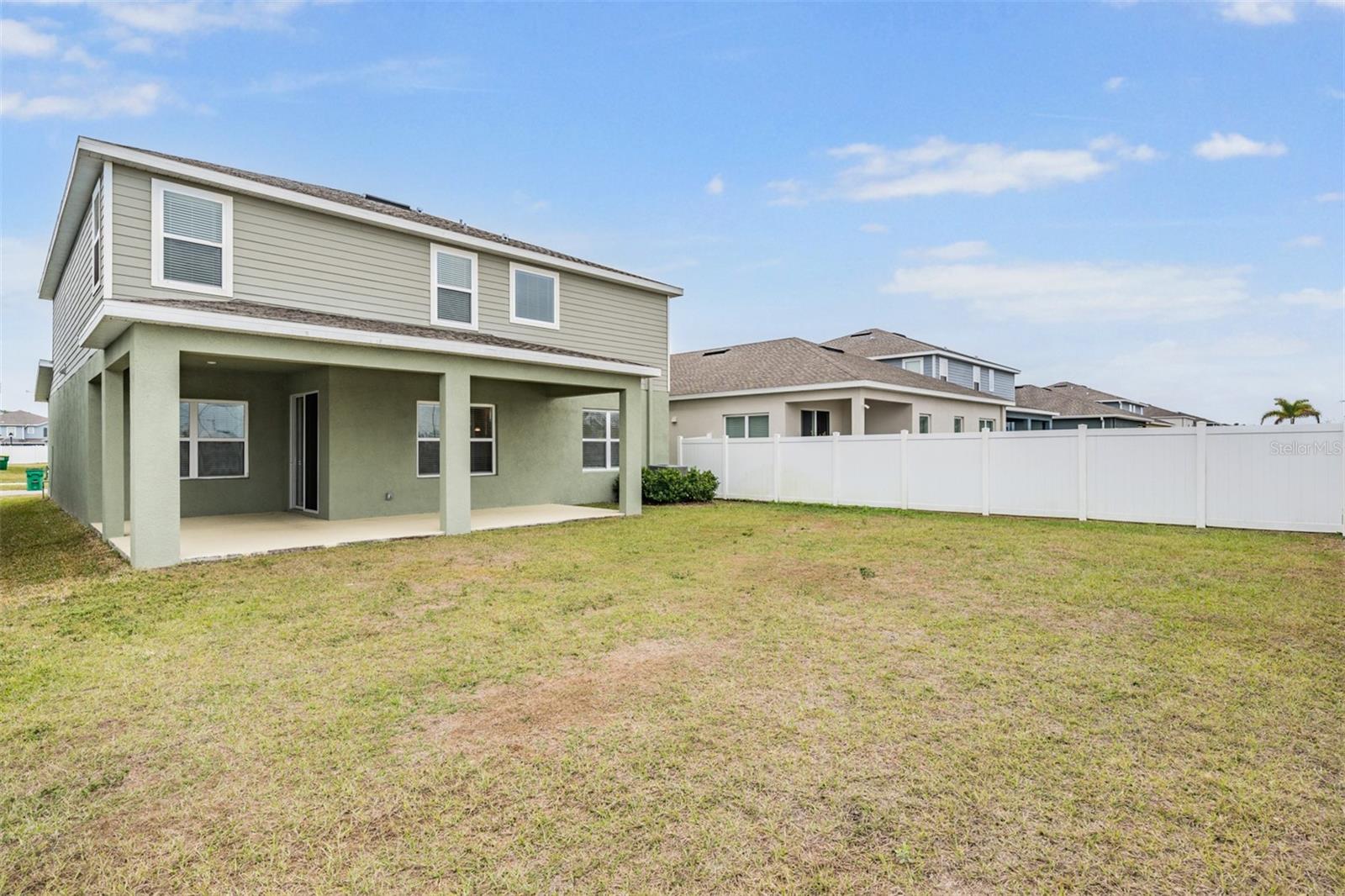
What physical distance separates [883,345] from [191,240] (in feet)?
85.9

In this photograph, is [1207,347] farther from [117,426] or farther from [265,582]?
[117,426]

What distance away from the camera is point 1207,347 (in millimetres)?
23047

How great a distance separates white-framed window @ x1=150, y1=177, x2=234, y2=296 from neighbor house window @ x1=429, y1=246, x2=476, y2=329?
347cm

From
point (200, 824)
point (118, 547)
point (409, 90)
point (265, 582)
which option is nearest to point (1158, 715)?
point (200, 824)

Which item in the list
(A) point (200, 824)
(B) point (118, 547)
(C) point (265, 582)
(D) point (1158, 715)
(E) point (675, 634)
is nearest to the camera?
(A) point (200, 824)

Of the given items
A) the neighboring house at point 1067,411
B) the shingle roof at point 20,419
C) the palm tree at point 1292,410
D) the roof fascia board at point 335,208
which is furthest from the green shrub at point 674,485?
the shingle roof at point 20,419

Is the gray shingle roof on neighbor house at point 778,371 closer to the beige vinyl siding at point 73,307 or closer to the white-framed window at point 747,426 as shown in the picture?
the white-framed window at point 747,426

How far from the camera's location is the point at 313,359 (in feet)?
30.5

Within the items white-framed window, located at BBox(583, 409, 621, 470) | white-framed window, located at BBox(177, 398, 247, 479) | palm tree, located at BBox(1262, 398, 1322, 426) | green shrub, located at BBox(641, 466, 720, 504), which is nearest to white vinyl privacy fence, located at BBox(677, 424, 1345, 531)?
green shrub, located at BBox(641, 466, 720, 504)

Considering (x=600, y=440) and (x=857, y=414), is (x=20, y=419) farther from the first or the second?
(x=857, y=414)

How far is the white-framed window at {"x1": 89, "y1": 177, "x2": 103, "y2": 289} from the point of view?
9961 mm

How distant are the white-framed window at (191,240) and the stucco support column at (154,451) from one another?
258 centimetres

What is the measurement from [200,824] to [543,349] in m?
10.4

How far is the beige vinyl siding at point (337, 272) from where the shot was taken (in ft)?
31.1
